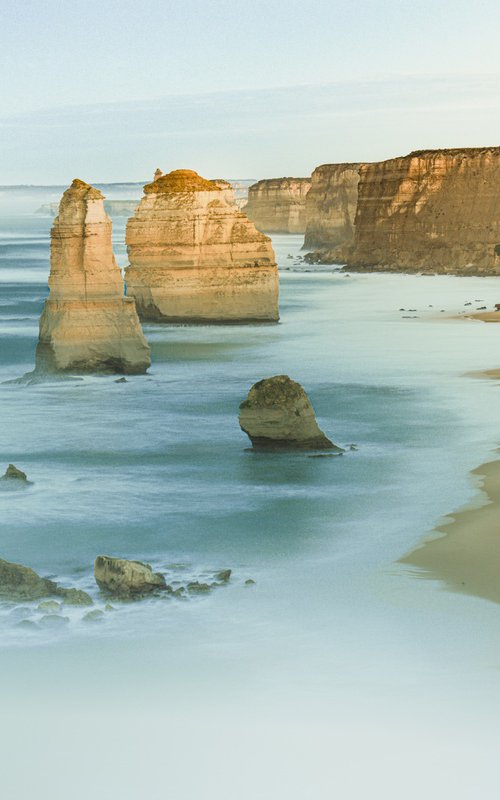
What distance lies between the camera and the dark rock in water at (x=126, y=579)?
48.6 ft

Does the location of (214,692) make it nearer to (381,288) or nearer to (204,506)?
(204,506)

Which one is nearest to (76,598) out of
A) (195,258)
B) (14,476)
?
(14,476)

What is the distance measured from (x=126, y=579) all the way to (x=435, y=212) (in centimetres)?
7375

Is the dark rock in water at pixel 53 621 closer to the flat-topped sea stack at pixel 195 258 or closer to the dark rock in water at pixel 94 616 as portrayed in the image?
the dark rock in water at pixel 94 616

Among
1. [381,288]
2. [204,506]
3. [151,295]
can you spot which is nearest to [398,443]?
[204,506]

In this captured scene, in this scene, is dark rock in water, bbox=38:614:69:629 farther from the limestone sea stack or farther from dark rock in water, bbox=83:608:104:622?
the limestone sea stack

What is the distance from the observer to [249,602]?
14625mm

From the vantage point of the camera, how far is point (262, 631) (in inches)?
539

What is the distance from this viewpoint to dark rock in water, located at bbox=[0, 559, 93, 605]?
48.2ft

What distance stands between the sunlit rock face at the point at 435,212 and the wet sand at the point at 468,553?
64707 mm

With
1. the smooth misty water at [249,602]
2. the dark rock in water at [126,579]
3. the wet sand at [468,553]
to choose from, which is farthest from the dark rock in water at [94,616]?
the wet sand at [468,553]

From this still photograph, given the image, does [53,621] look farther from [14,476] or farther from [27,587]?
[14,476]

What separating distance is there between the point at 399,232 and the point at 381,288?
57.4ft

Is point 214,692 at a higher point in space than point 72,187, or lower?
lower
